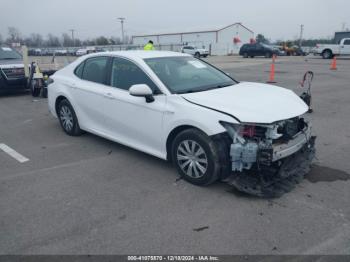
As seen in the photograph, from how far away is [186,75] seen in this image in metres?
4.77

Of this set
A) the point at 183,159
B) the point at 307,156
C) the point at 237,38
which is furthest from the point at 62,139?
the point at 237,38

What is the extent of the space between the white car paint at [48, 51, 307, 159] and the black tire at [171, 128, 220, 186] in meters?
0.13

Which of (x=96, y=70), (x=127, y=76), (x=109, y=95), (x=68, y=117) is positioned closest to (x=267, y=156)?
(x=127, y=76)

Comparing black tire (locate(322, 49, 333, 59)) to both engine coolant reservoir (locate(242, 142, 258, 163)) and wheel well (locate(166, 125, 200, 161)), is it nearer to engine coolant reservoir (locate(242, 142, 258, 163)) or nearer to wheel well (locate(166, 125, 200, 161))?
wheel well (locate(166, 125, 200, 161))

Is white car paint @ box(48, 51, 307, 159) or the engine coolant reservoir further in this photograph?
white car paint @ box(48, 51, 307, 159)

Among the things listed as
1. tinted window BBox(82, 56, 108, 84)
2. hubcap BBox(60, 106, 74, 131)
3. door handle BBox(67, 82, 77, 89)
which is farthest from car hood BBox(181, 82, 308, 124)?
hubcap BBox(60, 106, 74, 131)

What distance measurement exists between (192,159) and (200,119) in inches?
22.2

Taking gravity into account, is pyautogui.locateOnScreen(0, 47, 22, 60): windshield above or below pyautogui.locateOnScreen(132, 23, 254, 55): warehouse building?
below

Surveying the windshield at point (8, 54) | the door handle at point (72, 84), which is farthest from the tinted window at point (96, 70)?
the windshield at point (8, 54)

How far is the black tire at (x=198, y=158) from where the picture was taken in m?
3.76

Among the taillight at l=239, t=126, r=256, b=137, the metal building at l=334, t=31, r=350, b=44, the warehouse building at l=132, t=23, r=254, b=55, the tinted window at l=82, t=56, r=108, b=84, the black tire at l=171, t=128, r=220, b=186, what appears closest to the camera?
the taillight at l=239, t=126, r=256, b=137

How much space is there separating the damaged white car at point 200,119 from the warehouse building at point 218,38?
56.0 m

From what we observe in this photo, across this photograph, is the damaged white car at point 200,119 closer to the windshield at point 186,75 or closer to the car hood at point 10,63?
the windshield at point 186,75

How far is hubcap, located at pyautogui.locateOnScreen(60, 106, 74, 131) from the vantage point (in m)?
6.09
